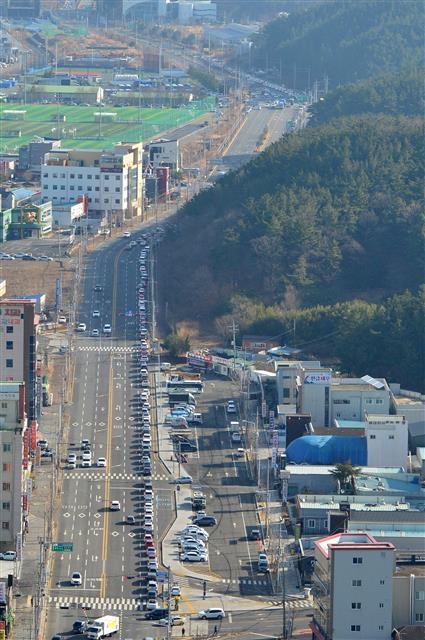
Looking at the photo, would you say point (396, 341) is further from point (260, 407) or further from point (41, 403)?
point (41, 403)

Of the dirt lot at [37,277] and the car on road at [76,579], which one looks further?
the dirt lot at [37,277]

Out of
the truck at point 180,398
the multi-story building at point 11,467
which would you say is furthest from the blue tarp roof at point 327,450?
the multi-story building at point 11,467

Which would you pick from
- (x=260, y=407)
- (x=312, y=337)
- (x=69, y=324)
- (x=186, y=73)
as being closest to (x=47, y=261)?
(x=69, y=324)

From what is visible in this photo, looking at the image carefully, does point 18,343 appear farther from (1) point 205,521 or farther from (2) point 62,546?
(2) point 62,546

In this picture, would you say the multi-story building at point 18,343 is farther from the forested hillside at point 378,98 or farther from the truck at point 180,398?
the forested hillside at point 378,98

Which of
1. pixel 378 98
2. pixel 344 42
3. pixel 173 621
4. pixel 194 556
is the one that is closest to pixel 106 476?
pixel 194 556

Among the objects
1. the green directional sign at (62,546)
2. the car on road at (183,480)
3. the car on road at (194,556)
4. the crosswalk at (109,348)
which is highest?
the crosswalk at (109,348)

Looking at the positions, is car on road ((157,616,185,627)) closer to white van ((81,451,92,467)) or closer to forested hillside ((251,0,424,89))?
white van ((81,451,92,467))
